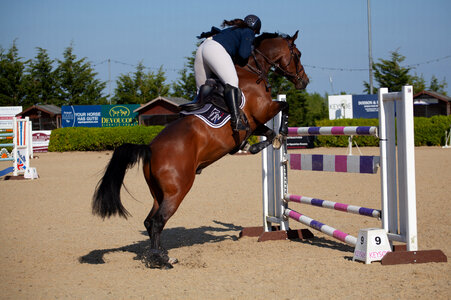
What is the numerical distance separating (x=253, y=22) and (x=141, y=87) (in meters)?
45.0

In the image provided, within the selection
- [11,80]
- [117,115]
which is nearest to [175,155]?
[117,115]

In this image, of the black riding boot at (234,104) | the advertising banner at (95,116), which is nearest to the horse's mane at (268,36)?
the black riding boot at (234,104)

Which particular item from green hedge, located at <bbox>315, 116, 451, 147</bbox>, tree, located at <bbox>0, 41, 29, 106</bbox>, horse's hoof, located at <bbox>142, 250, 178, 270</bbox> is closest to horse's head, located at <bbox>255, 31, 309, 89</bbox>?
horse's hoof, located at <bbox>142, 250, 178, 270</bbox>

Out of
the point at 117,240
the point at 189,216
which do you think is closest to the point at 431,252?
the point at 117,240

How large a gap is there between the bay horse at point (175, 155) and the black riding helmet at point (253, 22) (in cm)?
34

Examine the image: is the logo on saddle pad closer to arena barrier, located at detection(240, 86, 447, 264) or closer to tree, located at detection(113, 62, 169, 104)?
arena barrier, located at detection(240, 86, 447, 264)

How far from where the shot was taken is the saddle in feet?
18.3

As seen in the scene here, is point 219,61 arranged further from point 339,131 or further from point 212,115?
point 339,131

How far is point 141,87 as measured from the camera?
49812mm

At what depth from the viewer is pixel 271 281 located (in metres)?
4.39

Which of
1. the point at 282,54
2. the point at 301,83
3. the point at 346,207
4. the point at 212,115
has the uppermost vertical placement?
the point at 282,54

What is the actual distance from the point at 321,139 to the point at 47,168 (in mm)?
15582

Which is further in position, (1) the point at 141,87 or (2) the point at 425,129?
(1) the point at 141,87

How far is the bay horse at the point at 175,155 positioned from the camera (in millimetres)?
5246
